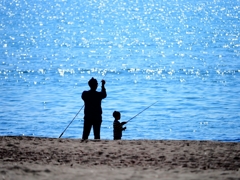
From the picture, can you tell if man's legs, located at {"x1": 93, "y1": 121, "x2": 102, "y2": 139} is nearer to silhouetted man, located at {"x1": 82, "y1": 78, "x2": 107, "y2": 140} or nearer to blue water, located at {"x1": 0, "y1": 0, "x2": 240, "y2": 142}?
silhouetted man, located at {"x1": 82, "y1": 78, "x2": 107, "y2": 140}

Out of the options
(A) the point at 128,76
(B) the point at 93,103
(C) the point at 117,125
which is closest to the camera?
(B) the point at 93,103

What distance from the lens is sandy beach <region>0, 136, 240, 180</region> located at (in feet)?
43.3

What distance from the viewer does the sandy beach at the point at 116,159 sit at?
13.2 meters

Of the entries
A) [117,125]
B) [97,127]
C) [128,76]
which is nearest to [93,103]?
[97,127]

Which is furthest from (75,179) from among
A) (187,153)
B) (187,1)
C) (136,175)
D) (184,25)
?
(187,1)

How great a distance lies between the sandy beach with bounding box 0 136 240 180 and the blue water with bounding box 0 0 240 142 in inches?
409

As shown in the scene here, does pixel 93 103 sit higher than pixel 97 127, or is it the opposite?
pixel 93 103

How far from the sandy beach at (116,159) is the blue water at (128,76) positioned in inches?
409

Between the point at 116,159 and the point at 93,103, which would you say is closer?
the point at 116,159

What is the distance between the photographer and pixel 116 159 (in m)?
14.2

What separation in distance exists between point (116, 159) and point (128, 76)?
33397mm

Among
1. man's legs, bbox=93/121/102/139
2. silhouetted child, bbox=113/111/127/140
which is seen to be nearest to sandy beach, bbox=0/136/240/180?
man's legs, bbox=93/121/102/139

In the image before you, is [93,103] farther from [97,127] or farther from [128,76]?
[128,76]

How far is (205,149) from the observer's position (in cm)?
1491
